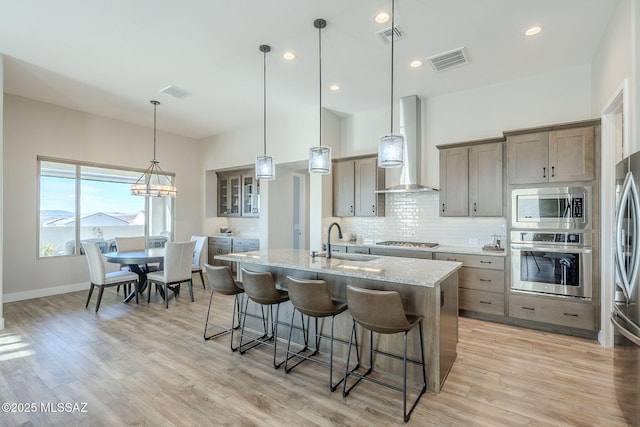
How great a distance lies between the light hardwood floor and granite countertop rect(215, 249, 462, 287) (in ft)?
3.06

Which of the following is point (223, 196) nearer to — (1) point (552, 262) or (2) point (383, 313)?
(2) point (383, 313)

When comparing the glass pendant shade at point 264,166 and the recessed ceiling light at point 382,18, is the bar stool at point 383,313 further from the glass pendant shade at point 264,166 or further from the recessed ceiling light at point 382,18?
→ the recessed ceiling light at point 382,18

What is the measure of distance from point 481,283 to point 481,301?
0.24m

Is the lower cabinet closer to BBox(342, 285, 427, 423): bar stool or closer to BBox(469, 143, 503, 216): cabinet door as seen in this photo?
BBox(469, 143, 503, 216): cabinet door

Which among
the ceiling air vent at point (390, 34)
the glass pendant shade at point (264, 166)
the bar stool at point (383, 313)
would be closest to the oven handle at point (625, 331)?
the bar stool at point (383, 313)

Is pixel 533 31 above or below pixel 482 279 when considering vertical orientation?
above

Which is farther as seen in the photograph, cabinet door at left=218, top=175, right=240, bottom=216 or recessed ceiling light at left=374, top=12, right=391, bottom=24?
cabinet door at left=218, top=175, right=240, bottom=216

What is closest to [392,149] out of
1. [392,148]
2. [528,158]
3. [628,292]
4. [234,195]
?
[392,148]

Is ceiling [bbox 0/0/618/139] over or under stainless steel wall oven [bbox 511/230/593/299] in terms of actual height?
over

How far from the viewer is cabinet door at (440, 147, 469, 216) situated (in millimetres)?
4484

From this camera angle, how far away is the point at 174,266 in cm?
469

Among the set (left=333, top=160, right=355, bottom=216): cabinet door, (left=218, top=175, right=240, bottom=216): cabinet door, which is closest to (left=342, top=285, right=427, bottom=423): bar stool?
(left=333, top=160, right=355, bottom=216): cabinet door

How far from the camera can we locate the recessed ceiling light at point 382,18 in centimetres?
291

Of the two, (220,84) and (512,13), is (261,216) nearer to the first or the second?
(220,84)
